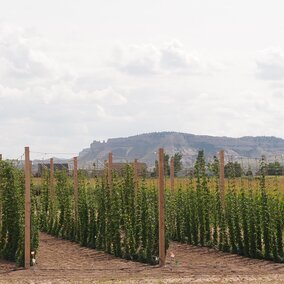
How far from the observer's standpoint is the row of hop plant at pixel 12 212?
43.6 ft

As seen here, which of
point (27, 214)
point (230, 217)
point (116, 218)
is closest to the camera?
point (27, 214)

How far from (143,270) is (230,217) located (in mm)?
3376

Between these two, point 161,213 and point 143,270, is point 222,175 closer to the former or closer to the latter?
point 161,213

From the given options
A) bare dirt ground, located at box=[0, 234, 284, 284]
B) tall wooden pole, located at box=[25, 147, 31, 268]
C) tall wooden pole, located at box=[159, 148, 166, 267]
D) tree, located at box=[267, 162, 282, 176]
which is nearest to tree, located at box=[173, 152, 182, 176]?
tree, located at box=[267, 162, 282, 176]

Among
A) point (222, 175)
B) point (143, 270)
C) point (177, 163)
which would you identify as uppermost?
point (177, 163)

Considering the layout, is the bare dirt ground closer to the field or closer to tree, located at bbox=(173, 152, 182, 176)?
the field

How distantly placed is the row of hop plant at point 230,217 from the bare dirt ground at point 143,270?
407mm

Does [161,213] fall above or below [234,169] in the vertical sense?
below

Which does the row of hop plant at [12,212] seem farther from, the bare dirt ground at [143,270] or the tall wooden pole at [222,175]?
the tall wooden pole at [222,175]

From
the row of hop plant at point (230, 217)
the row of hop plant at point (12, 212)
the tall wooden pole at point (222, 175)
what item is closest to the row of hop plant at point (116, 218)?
the row of hop plant at point (230, 217)

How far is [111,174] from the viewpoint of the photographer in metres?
15.8

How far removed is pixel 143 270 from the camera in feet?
40.2

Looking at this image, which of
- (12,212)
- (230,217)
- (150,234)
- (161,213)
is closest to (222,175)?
(230,217)

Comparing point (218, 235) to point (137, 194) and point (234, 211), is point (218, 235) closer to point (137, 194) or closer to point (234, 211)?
point (234, 211)
